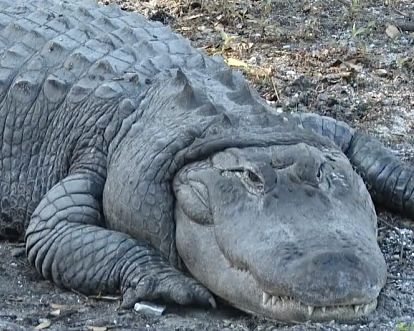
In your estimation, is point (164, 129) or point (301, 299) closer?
point (301, 299)

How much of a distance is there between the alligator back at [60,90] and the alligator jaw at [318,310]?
150cm

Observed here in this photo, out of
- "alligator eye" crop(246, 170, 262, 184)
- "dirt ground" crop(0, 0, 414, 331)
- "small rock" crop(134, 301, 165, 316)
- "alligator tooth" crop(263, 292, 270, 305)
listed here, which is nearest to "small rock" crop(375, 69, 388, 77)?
"dirt ground" crop(0, 0, 414, 331)

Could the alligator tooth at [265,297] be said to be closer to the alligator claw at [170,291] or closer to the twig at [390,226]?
the alligator claw at [170,291]

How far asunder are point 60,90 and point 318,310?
6.78 ft

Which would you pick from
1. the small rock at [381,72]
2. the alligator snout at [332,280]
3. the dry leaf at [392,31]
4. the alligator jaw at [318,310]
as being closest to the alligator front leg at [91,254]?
the alligator jaw at [318,310]

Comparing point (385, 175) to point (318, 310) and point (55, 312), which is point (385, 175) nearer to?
point (318, 310)

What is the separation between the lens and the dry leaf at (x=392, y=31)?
25.6 ft

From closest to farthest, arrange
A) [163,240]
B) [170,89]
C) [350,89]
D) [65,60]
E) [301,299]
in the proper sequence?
[301,299] → [163,240] → [170,89] → [65,60] → [350,89]

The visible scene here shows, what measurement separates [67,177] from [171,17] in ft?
11.0

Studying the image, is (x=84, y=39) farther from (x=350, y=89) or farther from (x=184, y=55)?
(x=350, y=89)

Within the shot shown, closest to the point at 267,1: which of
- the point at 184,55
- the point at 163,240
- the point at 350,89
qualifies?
the point at 350,89

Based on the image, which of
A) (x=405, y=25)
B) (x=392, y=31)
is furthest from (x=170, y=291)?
(x=405, y=25)

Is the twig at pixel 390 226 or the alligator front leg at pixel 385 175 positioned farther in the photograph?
the alligator front leg at pixel 385 175

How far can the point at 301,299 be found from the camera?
12.9ft
